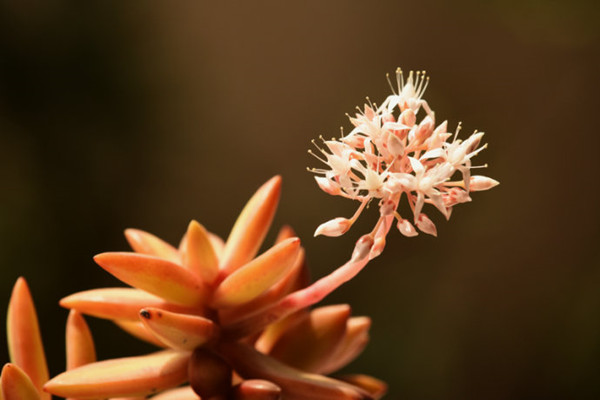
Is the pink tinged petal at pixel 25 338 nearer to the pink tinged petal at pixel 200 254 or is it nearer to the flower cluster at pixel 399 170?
the pink tinged petal at pixel 200 254

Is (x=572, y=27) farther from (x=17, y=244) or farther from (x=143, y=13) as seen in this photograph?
(x=17, y=244)

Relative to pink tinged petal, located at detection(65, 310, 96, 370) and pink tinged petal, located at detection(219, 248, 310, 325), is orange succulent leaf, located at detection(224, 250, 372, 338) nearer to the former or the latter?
pink tinged petal, located at detection(219, 248, 310, 325)

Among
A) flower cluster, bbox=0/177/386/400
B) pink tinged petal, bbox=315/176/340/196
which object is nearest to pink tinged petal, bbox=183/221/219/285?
flower cluster, bbox=0/177/386/400

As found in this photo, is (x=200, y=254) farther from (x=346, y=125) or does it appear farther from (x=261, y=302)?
(x=346, y=125)

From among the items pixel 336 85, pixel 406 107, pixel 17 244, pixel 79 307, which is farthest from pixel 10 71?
pixel 406 107

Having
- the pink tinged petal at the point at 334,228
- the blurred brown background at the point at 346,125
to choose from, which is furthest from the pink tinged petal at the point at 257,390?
the blurred brown background at the point at 346,125

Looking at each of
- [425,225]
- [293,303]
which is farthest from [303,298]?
[425,225]
